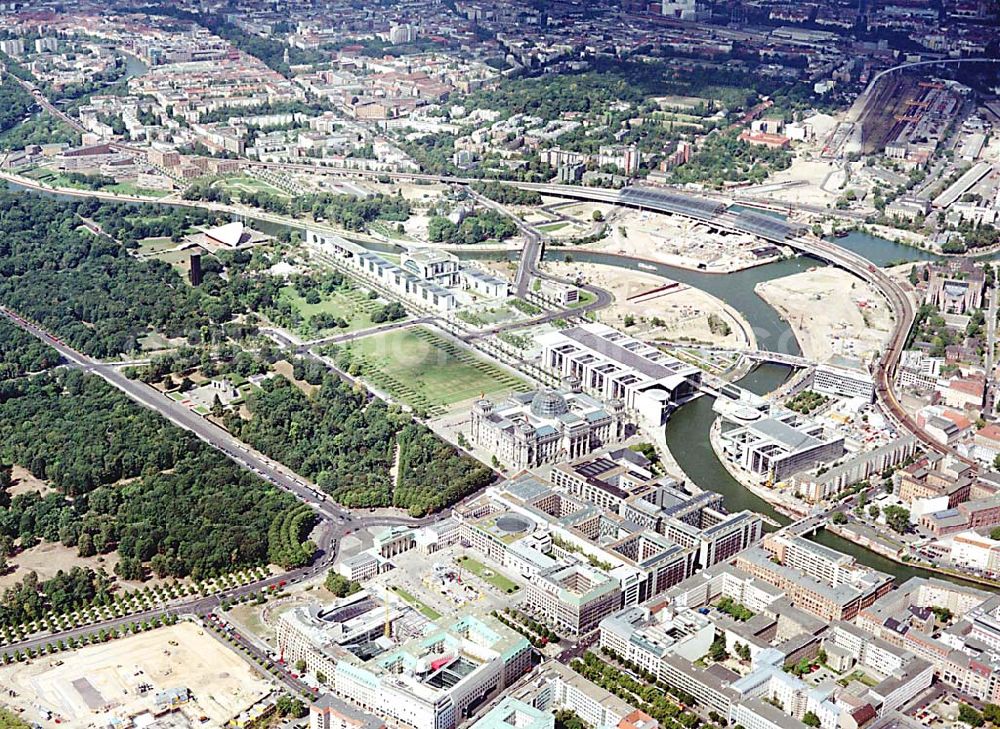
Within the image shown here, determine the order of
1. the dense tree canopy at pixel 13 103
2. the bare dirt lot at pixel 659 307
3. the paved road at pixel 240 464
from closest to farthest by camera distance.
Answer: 1. the paved road at pixel 240 464
2. the bare dirt lot at pixel 659 307
3. the dense tree canopy at pixel 13 103

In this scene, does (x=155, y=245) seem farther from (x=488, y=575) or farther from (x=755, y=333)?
(x=488, y=575)

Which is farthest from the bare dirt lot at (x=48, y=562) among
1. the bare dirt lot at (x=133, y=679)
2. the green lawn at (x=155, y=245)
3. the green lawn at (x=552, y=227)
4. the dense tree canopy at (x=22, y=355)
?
the green lawn at (x=552, y=227)

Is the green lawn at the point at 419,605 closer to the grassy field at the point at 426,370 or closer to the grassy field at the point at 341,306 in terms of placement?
the grassy field at the point at 426,370

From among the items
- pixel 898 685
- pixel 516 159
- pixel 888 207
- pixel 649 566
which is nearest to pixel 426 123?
pixel 516 159

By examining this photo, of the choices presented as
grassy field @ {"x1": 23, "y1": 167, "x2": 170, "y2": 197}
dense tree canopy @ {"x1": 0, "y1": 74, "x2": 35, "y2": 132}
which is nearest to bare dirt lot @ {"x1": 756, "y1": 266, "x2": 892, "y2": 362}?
grassy field @ {"x1": 23, "y1": 167, "x2": 170, "y2": 197}

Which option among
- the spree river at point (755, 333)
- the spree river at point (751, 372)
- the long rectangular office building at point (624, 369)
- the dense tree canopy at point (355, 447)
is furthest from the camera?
the long rectangular office building at point (624, 369)

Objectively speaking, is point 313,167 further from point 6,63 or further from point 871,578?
point 871,578

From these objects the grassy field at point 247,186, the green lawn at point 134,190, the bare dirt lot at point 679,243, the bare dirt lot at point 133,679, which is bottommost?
the bare dirt lot at point 133,679

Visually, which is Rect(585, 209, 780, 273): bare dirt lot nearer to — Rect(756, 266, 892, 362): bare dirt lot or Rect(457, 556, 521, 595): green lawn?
Rect(756, 266, 892, 362): bare dirt lot
